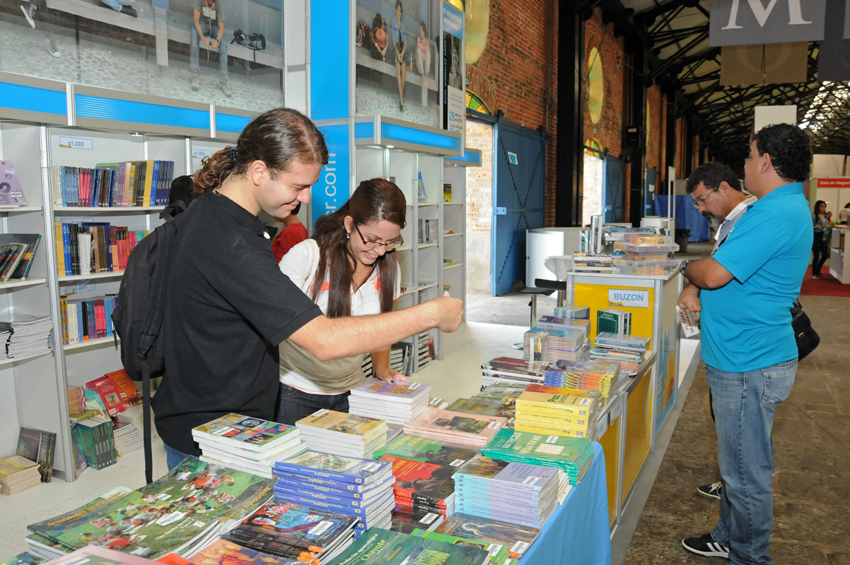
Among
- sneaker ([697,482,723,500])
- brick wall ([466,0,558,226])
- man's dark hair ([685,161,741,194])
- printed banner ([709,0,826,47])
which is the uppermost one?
brick wall ([466,0,558,226])

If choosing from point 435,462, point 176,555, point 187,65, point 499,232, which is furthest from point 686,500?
point 499,232

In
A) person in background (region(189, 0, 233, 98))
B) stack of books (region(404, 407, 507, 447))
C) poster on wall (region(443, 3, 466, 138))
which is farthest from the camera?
poster on wall (region(443, 3, 466, 138))

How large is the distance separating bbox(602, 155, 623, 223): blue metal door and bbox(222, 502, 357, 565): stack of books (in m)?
16.2

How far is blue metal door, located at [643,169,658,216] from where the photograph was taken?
2061 cm

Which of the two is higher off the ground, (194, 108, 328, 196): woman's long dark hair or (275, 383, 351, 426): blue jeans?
(194, 108, 328, 196): woman's long dark hair

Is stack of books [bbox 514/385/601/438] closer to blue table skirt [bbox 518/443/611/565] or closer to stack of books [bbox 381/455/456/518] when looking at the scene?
blue table skirt [bbox 518/443/611/565]

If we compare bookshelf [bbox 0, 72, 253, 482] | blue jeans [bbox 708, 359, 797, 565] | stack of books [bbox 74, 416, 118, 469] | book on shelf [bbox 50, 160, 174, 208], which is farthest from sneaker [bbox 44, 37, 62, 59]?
blue jeans [bbox 708, 359, 797, 565]

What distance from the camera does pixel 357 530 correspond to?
4.26 ft

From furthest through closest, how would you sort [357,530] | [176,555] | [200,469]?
1. [200,469]
2. [357,530]
3. [176,555]

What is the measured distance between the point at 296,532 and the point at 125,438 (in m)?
3.33

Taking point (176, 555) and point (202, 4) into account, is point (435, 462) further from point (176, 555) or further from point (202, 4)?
point (202, 4)

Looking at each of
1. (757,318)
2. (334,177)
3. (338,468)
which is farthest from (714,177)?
(338,468)

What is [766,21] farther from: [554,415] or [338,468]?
[338,468]

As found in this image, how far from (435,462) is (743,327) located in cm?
152
